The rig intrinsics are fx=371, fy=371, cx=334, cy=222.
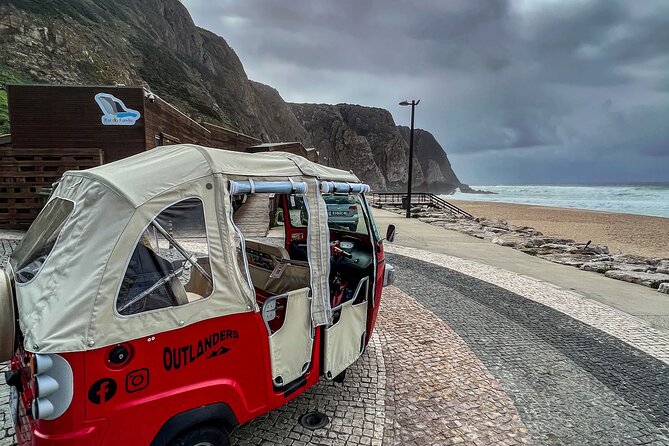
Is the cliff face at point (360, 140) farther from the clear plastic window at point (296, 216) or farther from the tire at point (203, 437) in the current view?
the tire at point (203, 437)

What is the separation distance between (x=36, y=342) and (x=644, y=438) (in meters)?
4.82

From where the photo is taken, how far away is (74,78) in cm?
2438

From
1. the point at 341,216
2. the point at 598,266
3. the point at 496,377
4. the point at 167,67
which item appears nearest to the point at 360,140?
the point at 167,67

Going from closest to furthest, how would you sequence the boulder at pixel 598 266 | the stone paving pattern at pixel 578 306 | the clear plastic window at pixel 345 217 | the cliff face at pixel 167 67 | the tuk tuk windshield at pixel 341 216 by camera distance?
the tuk tuk windshield at pixel 341 216
the clear plastic window at pixel 345 217
the stone paving pattern at pixel 578 306
the boulder at pixel 598 266
the cliff face at pixel 167 67

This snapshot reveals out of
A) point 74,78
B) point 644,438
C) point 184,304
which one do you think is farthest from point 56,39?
point 644,438

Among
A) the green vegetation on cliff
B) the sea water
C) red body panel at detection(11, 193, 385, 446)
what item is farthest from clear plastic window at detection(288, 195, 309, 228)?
the sea water

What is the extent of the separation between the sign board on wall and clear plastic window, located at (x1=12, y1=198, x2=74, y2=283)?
32.0 feet

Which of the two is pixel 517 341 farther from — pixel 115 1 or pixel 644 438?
pixel 115 1

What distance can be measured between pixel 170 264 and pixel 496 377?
394cm

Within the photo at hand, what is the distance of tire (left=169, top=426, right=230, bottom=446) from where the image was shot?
2291mm

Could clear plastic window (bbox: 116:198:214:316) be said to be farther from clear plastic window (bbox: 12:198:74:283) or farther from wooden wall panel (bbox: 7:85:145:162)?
wooden wall panel (bbox: 7:85:145:162)

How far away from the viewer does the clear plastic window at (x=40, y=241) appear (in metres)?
2.25

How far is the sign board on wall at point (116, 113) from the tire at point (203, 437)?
11.0m

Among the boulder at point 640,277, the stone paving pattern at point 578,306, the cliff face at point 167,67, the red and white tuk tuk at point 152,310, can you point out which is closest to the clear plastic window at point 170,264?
the red and white tuk tuk at point 152,310
